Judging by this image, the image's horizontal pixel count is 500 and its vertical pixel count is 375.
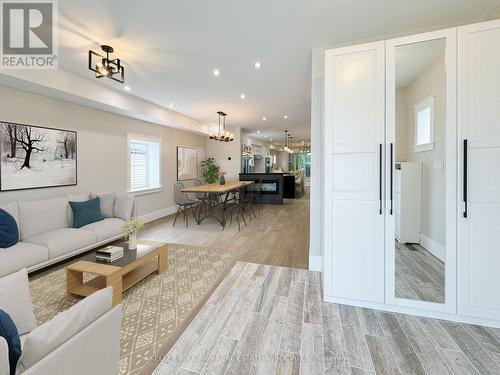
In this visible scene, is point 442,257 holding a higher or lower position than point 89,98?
lower

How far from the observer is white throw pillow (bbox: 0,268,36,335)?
3.73 ft

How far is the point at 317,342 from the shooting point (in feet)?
5.64

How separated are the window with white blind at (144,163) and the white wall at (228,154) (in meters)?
2.61

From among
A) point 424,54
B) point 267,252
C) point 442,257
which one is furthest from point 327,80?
point 267,252

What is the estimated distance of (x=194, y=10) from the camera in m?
2.18

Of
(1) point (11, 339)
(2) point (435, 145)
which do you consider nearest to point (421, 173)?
(2) point (435, 145)

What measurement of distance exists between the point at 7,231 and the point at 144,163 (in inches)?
136

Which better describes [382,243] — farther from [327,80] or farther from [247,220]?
[247,220]

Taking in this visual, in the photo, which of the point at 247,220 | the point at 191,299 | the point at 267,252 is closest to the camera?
the point at 191,299

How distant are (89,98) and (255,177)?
5.36m

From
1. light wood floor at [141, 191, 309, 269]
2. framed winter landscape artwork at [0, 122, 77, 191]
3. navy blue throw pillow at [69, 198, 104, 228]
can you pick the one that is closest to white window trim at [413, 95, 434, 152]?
light wood floor at [141, 191, 309, 269]

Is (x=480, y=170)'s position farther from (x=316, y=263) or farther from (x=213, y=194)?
(x=213, y=194)

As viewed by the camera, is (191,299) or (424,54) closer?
(424,54)

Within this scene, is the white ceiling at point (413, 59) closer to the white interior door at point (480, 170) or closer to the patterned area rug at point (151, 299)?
the white interior door at point (480, 170)
